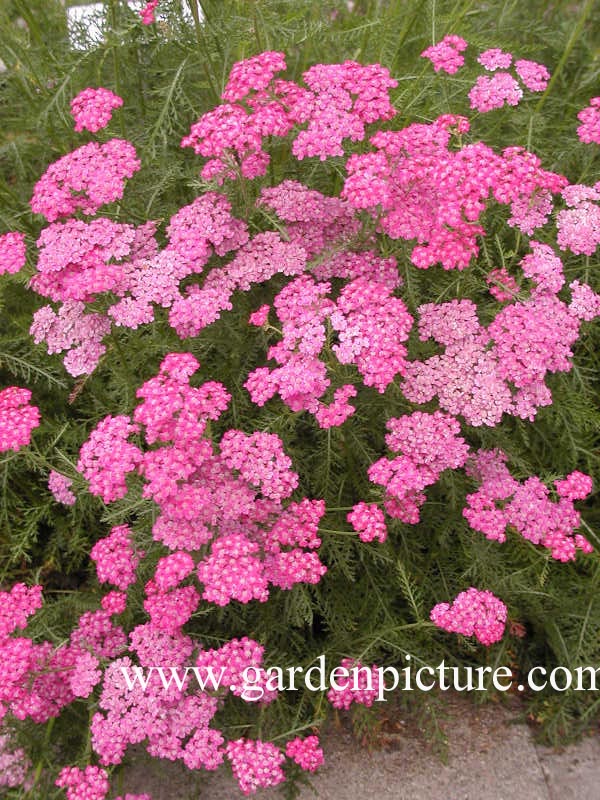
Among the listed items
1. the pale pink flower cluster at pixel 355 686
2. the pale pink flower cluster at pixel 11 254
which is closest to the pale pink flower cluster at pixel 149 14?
the pale pink flower cluster at pixel 11 254

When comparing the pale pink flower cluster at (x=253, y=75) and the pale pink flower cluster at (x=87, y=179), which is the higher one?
the pale pink flower cluster at (x=253, y=75)

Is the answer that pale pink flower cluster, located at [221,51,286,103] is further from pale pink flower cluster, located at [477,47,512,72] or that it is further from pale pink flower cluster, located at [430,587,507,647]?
pale pink flower cluster, located at [430,587,507,647]

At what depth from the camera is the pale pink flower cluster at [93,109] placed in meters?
2.86

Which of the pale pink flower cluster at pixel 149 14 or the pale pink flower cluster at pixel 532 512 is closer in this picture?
the pale pink flower cluster at pixel 532 512

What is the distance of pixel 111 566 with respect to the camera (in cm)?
253

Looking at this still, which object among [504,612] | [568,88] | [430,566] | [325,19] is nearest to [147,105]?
[325,19]

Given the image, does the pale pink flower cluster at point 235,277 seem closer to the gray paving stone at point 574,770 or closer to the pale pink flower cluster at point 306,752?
the pale pink flower cluster at point 306,752

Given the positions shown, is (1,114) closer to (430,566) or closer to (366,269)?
(366,269)

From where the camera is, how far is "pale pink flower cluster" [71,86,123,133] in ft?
9.39

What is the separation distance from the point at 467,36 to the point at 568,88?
0.98 m

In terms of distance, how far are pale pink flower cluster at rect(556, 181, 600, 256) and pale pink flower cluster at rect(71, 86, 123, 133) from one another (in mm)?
1851

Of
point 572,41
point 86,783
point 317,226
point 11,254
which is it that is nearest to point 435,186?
point 317,226

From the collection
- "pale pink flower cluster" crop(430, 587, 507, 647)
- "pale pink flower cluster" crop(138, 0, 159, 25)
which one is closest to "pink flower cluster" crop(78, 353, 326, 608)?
"pale pink flower cluster" crop(430, 587, 507, 647)

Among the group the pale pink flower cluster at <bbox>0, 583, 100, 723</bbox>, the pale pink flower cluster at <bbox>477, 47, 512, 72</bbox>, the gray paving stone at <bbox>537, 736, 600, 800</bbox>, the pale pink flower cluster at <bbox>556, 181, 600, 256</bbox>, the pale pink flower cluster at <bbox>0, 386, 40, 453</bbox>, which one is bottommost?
the gray paving stone at <bbox>537, 736, 600, 800</bbox>
